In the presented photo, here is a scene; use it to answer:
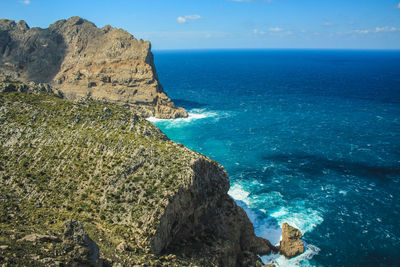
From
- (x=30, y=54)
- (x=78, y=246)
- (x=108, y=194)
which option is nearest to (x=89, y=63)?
(x=30, y=54)

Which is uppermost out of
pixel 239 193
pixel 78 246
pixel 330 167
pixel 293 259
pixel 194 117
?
pixel 78 246

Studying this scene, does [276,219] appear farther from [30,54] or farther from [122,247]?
[30,54]

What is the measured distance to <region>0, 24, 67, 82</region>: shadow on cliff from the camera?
5635 inches

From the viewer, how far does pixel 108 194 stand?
41.6 meters

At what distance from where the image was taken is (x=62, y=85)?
5615 inches

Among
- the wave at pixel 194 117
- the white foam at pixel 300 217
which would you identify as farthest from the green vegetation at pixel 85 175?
the wave at pixel 194 117

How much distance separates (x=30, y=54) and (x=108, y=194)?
5279 inches

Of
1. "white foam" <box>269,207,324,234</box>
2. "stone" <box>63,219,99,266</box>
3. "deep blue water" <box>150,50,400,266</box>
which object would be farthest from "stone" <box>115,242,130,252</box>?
"white foam" <box>269,207,324,234</box>

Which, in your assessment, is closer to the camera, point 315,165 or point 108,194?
point 108,194

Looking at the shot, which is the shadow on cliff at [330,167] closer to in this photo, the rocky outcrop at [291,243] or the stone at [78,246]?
the rocky outcrop at [291,243]

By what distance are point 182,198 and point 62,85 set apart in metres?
123

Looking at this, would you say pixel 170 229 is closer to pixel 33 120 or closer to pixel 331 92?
pixel 33 120

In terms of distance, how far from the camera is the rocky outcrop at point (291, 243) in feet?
180

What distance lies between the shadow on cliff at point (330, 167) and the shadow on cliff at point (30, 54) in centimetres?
11586
